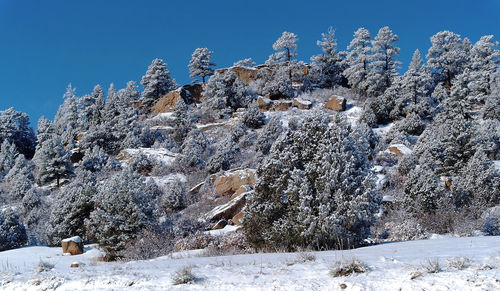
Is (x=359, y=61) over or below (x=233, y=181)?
over

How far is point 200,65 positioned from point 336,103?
71.8ft

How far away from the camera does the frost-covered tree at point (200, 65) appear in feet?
175

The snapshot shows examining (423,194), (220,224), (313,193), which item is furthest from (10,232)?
(423,194)

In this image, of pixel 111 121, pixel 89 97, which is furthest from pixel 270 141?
pixel 89 97

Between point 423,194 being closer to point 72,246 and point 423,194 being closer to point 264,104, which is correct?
point 72,246

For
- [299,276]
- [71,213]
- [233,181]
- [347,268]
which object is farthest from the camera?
[233,181]

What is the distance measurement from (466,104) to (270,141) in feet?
62.3

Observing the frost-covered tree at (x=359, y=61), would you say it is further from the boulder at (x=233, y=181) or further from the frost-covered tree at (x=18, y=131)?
the frost-covered tree at (x=18, y=131)

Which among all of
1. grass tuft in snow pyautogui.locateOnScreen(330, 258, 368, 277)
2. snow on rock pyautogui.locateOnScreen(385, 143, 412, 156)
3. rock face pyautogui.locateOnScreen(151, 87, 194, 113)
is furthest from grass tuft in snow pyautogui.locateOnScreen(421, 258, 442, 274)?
rock face pyautogui.locateOnScreen(151, 87, 194, 113)

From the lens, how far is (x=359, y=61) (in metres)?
46.6

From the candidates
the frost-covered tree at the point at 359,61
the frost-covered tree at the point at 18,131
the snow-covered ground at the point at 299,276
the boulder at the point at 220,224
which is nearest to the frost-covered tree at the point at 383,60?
the frost-covered tree at the point at 359,61

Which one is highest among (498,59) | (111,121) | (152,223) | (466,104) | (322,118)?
(498,59)

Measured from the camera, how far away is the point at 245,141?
3525 cm

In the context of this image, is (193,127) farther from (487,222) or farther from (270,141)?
(487,222)
